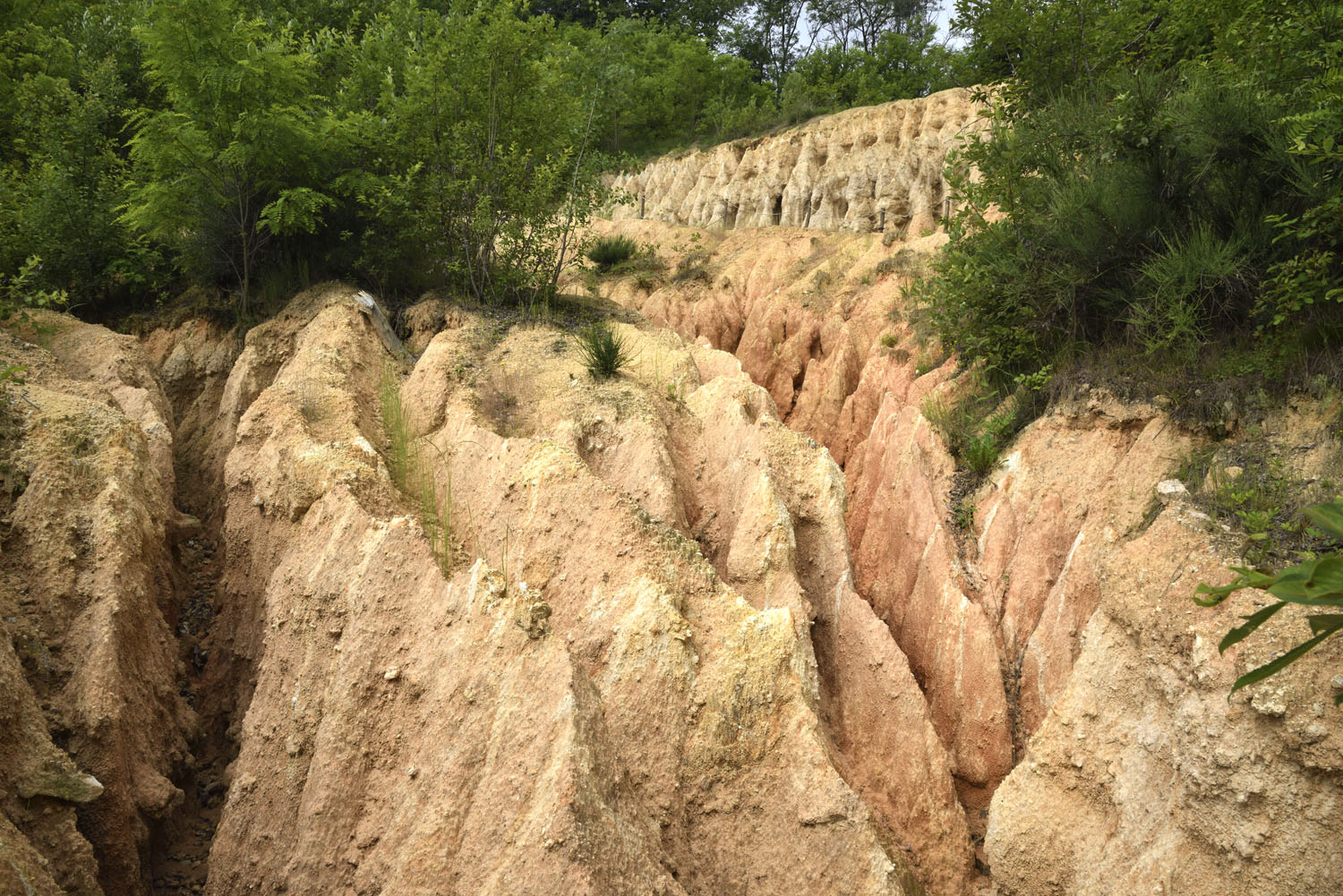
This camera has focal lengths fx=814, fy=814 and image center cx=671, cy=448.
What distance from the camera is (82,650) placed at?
19.8 feet

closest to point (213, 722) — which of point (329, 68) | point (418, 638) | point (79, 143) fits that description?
point (418, 638)

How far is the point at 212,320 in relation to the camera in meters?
12.4

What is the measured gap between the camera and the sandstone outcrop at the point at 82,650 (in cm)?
488

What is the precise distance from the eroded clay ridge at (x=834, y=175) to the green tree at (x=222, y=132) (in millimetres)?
14957

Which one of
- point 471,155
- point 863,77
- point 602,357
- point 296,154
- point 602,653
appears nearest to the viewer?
point 602,653

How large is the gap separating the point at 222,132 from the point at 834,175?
57.2 ft

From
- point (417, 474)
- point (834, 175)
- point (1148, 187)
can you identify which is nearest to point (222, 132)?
point (417, 474)

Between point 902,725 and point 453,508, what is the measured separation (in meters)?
4.76

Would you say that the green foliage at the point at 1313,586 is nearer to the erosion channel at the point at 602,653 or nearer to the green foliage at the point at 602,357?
the erosion channel at the point at 602,653

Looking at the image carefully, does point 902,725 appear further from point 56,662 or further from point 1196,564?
point 56,662

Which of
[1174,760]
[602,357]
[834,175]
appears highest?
[834,175]

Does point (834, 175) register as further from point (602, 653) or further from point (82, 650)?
point (82, 650)

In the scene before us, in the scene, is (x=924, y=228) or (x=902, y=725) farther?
(x=924, y=228)

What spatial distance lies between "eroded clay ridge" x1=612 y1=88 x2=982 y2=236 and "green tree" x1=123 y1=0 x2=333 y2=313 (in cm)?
1496
